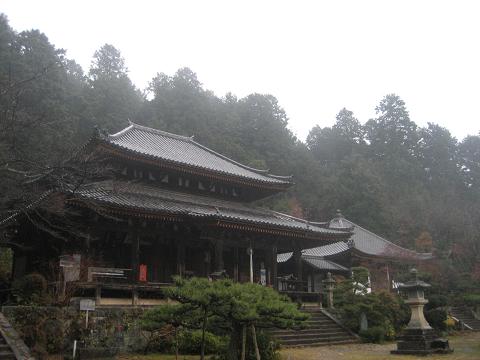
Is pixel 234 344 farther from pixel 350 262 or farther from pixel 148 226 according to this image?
pixel 350 262

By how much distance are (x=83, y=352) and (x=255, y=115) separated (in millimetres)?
58524

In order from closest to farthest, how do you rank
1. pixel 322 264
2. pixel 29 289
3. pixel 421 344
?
1. pixel 29 289
2. pixel 421 344
3. pixel 322 264

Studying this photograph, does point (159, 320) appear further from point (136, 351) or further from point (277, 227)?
point (277, 227)

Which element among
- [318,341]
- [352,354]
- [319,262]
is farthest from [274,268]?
[319,262]

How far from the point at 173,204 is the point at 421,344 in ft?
38.9

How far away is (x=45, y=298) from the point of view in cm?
1549

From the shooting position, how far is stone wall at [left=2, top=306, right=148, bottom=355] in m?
13.9

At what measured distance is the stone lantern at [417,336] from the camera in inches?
725

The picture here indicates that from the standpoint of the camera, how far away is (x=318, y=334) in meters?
20.9

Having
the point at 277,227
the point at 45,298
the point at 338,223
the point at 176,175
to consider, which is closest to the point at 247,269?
the point at 277,227

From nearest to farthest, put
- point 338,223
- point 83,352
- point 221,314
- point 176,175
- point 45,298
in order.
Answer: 1. point 221,314
2. point 83,352
3. point 45,298
4. point 176,175
5. point 338,223

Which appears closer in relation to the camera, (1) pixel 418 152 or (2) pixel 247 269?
(2) pixel 247 269

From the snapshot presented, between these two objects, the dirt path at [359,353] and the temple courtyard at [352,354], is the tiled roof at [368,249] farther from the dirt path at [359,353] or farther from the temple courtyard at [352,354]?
the temple courtyard at [352,354]

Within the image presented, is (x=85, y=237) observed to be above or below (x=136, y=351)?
above
